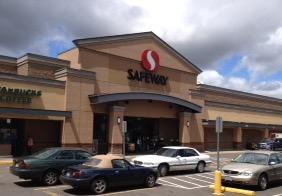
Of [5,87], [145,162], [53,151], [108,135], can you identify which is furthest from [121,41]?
[53,151]

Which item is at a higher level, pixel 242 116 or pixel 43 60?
pixel 43 60

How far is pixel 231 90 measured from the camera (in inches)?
1997

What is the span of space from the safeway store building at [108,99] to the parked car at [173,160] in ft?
36.9

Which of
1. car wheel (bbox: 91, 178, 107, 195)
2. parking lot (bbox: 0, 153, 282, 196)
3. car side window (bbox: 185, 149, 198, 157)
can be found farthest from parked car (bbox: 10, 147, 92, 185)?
car side window (bbox: 185, 149, 198, 157)

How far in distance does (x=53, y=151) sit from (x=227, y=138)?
116ft

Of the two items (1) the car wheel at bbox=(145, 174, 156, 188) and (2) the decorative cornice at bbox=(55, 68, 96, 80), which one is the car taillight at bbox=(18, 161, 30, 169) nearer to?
(1) the car wheel at bbox=(145, 174, 156, 188)

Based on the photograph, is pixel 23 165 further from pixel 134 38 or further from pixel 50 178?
pixel 134 38

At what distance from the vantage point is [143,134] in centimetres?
4059

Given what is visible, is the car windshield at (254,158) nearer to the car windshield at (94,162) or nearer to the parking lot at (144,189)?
the parking lot at (144,189)

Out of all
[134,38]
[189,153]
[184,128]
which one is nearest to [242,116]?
[184,128]

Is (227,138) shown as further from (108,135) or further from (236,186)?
(236,186)

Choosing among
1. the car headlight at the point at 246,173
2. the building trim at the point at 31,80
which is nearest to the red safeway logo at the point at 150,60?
the building trim at the point at 31,80

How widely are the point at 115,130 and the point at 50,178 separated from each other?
56.6ft

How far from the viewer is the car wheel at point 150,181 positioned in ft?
56.0
